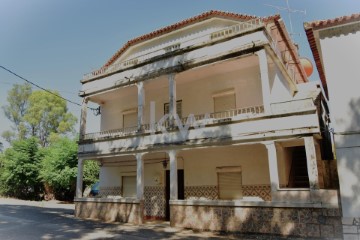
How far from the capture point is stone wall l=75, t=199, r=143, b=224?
1362 centimetres

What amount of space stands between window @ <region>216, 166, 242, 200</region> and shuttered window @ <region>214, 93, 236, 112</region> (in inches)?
112

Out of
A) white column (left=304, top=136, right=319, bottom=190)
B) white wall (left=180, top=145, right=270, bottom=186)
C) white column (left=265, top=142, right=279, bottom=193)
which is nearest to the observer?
white column (left=304, top=136, right=319, bottom=190)

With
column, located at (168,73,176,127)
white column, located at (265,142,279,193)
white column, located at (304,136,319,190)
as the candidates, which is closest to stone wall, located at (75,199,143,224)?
column, located at (168,73,176,127)

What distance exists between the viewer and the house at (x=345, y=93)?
8531 millimetres

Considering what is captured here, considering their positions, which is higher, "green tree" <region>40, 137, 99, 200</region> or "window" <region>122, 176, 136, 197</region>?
"green tree" <region>40, 137, 99, 200</region>

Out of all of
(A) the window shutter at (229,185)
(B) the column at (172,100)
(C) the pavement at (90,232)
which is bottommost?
(C) the pavement at (90,232)

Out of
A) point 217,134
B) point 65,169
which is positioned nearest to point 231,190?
point 217,134

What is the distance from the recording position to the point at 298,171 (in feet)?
44.4

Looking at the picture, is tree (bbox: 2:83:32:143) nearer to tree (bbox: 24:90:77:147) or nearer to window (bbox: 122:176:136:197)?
tree (bbox: 24:90:77:147)

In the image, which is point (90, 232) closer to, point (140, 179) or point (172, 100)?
point (140, 179)

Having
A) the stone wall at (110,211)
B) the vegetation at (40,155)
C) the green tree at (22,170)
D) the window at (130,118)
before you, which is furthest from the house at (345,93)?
the green tree at (22,170)

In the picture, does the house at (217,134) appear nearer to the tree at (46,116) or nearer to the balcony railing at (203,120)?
the balcony railing at (203,120)

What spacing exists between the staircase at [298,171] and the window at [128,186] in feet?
29.1

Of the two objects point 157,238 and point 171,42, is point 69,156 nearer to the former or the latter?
point 171,42
